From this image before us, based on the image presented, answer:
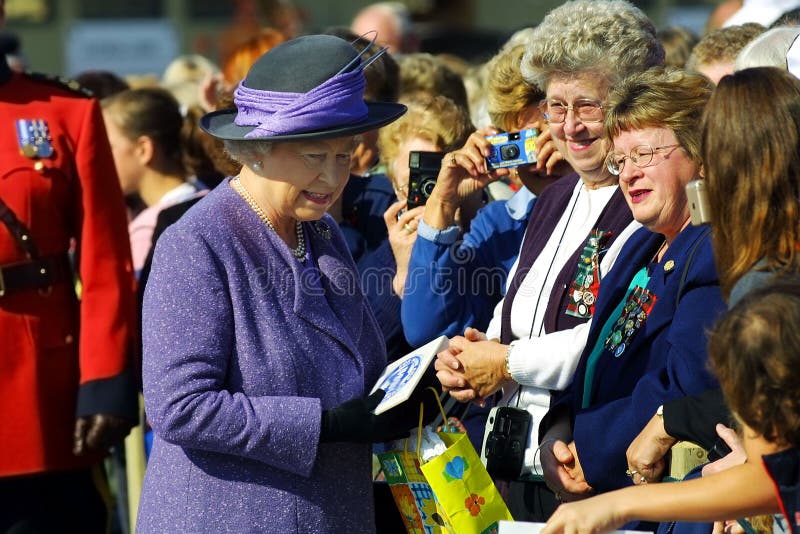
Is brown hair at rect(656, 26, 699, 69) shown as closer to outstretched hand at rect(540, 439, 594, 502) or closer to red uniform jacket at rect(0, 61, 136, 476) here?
red uniform jacket at rect(0, 61, 136, 476)

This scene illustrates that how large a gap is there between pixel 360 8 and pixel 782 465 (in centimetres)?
1994

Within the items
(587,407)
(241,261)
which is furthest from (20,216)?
(587,407)

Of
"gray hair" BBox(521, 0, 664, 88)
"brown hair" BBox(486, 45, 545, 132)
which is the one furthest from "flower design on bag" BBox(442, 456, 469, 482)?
"brown hair" BBox(486, 45, 545, 132)

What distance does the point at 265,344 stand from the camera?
284 cm

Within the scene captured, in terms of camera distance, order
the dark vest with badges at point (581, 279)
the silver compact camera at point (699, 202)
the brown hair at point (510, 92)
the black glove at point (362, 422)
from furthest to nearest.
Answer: the brown hair at point (510, 92) → the dark vest with badges at point (581, 279) → the black glove at point (362, 422) → the silver compact camera at point (699, 202)

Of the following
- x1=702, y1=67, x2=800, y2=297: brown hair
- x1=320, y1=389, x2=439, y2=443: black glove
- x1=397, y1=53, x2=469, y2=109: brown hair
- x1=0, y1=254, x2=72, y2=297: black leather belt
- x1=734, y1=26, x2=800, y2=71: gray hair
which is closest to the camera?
x1=702, y1=67, x2=800, y2=297: brown hair

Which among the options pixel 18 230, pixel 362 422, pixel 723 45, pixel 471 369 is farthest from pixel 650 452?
pixel 723 45

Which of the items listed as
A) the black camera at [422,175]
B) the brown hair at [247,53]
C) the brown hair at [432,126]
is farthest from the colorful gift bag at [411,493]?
the brown hair at [247,53]

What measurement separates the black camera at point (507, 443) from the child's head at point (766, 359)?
1089mm

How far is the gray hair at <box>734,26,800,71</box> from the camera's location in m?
3.42

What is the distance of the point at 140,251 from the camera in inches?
203

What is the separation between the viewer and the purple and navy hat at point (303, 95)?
2844mm

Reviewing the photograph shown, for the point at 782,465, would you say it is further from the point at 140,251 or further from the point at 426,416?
the point at 140,251

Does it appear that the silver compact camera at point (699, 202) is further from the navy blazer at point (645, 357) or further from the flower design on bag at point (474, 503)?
the flower design on bag at point (474, 503)
